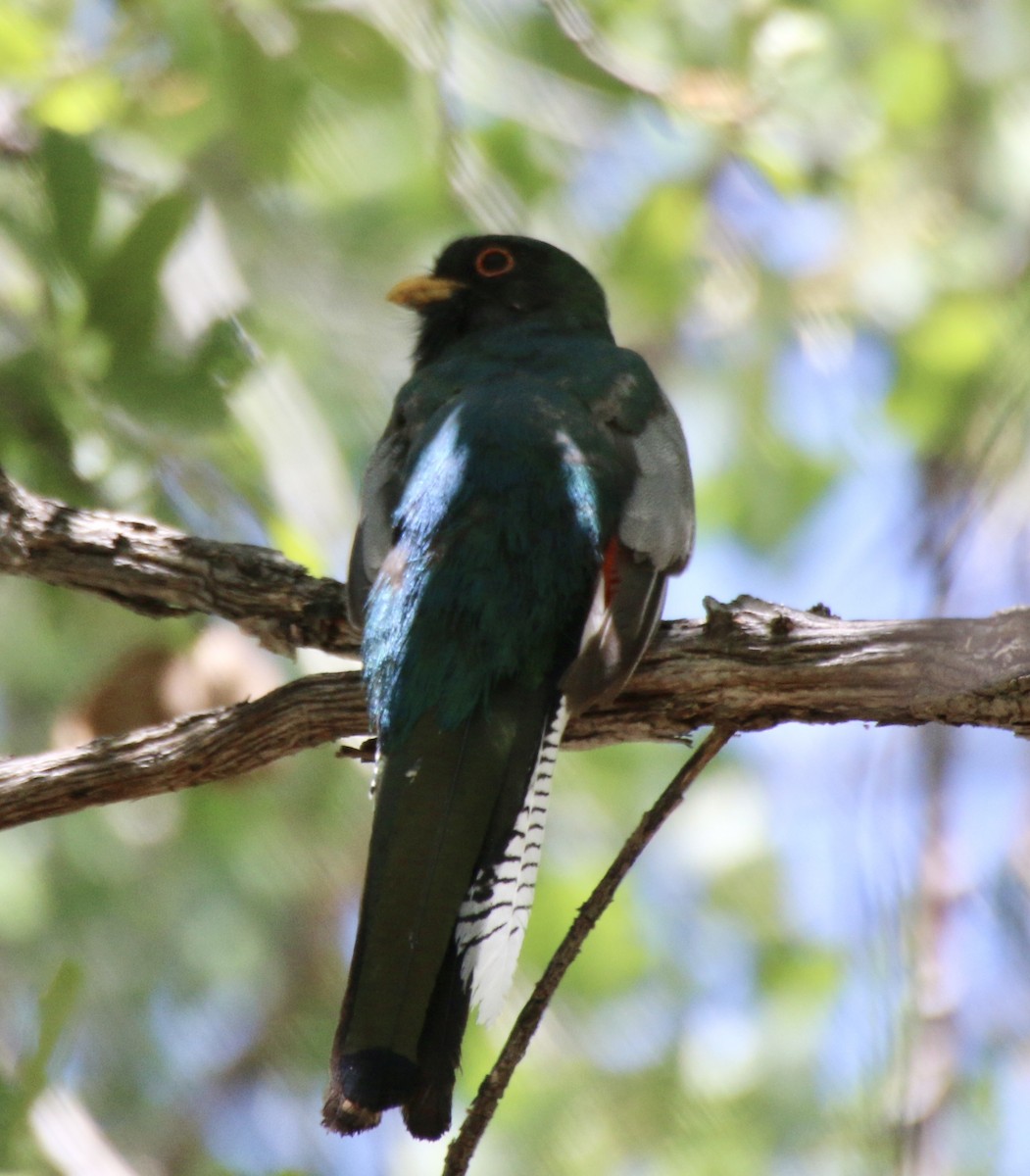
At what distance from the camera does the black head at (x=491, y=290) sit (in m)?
5.79

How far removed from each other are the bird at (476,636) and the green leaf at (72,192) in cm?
→ 103

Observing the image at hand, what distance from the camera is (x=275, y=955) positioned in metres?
7.78

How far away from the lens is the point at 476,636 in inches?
149

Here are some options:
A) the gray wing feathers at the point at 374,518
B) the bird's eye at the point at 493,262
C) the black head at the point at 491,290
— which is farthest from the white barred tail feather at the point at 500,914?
the bird's eye at the point at 493,262

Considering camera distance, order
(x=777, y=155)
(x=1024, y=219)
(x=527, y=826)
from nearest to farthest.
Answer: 1. (x=527, y=826)
2. (x=777, y=155)
3. (x=1024, y=219)

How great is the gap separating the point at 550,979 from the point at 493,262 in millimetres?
3526

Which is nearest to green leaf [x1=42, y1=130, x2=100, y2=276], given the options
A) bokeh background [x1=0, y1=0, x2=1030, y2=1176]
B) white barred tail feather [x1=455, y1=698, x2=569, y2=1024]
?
bokeh background [x1=0, y1=0, x2=1030, y2=1176]

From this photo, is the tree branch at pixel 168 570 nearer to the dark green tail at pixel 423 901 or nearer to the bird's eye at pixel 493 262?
the dark green tail at pixel 423 901

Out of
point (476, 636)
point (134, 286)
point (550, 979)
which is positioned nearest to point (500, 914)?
point (550, 979)

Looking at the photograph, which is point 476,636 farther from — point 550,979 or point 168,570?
point 550,979

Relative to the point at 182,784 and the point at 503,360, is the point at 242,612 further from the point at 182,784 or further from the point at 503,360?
the point at 503,360

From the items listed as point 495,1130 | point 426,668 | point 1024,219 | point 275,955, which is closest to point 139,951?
point 275,955

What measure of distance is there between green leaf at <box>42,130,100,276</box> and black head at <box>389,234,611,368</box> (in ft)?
5.21

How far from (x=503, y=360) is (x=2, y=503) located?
5.44ft
